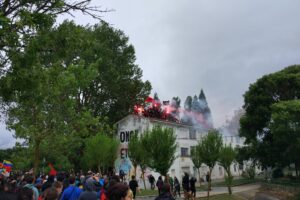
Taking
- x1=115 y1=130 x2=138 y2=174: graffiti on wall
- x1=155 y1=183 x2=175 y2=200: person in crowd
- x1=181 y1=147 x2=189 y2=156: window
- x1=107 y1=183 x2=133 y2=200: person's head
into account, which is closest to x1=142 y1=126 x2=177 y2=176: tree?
x1=155 y1=183 x2=175 y2=200: person in crowd

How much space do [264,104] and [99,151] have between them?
20671 millimetres

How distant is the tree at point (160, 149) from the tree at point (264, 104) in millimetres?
18082

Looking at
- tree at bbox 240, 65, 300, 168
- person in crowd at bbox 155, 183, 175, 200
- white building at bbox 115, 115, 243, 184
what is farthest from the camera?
white building at bbox 115, 115, 243, 184

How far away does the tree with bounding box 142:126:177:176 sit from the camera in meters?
24.7

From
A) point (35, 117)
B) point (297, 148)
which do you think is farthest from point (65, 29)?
point (297, 148)

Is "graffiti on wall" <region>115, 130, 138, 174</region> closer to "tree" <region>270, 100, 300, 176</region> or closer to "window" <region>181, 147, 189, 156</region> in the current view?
"window" <region>181, 147, 189, 156</region>

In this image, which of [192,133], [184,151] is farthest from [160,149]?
[192,133]

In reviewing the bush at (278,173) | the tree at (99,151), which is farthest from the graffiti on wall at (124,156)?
the bush at (278,173)

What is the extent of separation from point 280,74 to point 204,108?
88.0 m

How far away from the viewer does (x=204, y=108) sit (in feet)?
424

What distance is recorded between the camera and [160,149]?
25.0 m

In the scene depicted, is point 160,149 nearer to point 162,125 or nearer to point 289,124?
point 289,124

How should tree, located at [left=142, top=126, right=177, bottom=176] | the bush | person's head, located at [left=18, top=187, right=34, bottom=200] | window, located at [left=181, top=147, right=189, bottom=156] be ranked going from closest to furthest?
1. person's head, located at [left=18, top=187, right=34, bottom=200]
2. tree, located at [left=142, top=126, right=177, bottom=176]
3. the bush
4. window, located at [left=181, top=147, right=189, bottom=156]

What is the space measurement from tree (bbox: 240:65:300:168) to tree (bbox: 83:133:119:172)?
17.0 m
